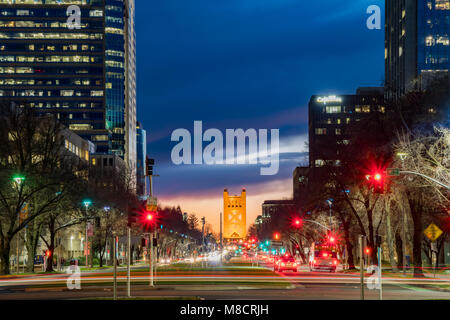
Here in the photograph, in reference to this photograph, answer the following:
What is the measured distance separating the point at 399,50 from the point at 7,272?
476 feet

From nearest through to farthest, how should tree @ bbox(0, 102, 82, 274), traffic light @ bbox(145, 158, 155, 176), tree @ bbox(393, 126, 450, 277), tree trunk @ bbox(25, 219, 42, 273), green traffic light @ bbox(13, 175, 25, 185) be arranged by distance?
traffic light @ bbox(145, 158, 155, 176) → tree @ bbox(393, 126, 450, 277) → green traffic light @ bbox(13, 175, 25, 185) → tree @ bbox(0, 102, 82, 274) → tree trunk @ bbox(25, 219, 42, 273)

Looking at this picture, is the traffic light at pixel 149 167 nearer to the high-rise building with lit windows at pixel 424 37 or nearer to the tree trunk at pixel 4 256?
the tree trunk at pixel 4 256

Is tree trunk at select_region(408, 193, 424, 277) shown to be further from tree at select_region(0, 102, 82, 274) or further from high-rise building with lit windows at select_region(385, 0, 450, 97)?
high-rise building with lit windows at select_region(385, 0, 450, 97)

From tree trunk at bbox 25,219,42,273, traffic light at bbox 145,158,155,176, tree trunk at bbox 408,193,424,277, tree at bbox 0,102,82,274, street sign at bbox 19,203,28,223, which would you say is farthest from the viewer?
tree trunk at bbox 25,219,42,273

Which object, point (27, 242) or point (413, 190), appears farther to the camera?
point (27, 242)

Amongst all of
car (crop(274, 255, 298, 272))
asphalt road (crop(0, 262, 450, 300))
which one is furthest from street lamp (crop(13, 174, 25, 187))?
car (crop(274, 255, 298, 272))

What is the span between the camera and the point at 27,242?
7006 cm

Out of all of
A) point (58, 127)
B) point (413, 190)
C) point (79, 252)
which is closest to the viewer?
point (413, 190)

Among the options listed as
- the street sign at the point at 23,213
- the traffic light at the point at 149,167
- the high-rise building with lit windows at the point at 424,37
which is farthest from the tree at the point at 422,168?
the high-rise building with lit windows at the point at 424,37

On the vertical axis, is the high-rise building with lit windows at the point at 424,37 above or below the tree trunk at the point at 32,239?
above

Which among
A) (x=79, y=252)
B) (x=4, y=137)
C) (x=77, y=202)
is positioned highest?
(x=4, y=137)

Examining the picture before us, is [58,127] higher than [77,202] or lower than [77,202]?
higher
